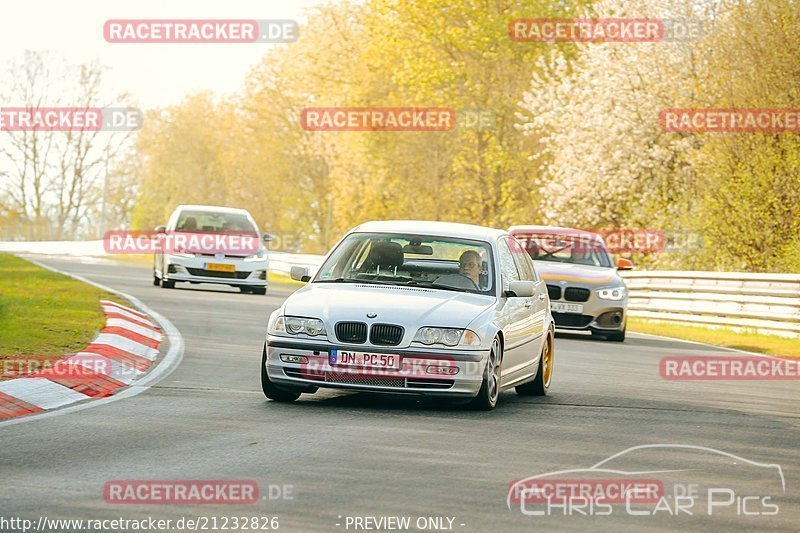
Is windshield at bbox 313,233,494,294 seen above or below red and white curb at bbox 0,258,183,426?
above

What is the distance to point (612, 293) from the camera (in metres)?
22.0

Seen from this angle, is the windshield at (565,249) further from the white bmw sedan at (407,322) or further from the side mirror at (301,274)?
the side mirror at (301,274)

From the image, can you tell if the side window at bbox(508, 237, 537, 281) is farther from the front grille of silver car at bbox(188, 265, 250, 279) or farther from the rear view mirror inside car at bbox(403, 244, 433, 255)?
the front grille of silver car at bbox(188, 265, 250, 279)

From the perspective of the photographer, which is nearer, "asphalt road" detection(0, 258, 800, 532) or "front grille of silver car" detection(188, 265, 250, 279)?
"asphalt road" detection(0, 258, 800, 532)

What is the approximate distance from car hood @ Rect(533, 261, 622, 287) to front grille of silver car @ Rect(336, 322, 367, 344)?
11.3 metres

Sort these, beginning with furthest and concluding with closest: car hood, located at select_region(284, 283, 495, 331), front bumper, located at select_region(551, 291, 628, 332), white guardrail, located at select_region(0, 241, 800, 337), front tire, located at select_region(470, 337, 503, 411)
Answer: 1. white guardrail, located at select_region(0, 241, 800, 337)
2. front bumper, located at select_region(551, 291, 628, 332)
3. front tire, located at select_region(470, 337, 503, 411)
4. car hood, located at select_region(284, 283, 495, 331)

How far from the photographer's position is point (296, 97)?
7562 centimetres

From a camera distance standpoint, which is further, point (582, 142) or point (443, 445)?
point (582, 142)

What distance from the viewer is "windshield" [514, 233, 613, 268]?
23.1m

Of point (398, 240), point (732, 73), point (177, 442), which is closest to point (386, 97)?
point (732, 73)

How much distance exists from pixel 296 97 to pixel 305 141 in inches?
167

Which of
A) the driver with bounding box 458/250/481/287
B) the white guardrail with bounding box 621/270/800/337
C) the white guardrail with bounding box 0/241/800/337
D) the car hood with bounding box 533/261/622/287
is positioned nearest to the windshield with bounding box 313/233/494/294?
the driver with bounding box 458/250/481/287

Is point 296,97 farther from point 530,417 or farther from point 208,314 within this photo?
point 530,417

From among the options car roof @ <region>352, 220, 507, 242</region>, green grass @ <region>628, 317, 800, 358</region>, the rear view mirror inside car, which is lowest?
green grass @ <region>628, 317, 800, 358</region>
